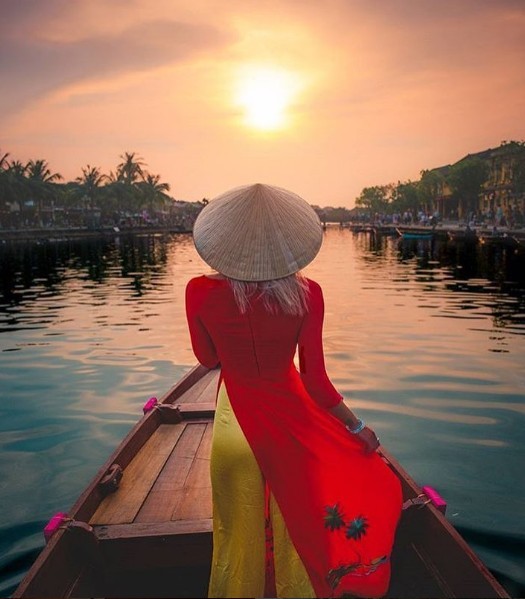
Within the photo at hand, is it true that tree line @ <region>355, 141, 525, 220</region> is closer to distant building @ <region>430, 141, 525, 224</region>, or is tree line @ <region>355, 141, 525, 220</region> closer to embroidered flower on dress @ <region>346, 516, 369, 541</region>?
distant building @ <region>430, 141, 525, 224</region>

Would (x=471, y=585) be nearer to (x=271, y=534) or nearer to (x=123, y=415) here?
(x=271, y=534)

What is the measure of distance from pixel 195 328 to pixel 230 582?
106 cm

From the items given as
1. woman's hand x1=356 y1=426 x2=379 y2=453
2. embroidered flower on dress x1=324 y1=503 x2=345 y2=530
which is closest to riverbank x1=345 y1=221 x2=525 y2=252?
woman's hand x1=356 y1=426 x2=379 y2=453

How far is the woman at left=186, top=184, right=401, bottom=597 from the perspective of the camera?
2.16m

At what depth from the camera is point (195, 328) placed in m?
2.31

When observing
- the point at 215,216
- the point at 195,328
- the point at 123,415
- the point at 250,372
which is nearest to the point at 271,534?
the point at 250,372

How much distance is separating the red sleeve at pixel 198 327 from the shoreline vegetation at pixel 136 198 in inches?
1922

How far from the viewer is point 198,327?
2295 millimetres

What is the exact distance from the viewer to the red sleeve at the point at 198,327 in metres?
2.21

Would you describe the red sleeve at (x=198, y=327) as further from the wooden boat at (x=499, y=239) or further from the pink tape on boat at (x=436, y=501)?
the wooden boat at (x=499, y=239)

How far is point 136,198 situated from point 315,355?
290 ft

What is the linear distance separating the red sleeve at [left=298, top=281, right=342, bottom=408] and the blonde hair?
0.15 ft

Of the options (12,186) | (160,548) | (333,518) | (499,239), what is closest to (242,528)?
(333,518)

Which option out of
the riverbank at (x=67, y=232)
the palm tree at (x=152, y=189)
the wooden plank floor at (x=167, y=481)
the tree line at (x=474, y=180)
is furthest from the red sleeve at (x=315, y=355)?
the palm tree at (x=152, y=189)
